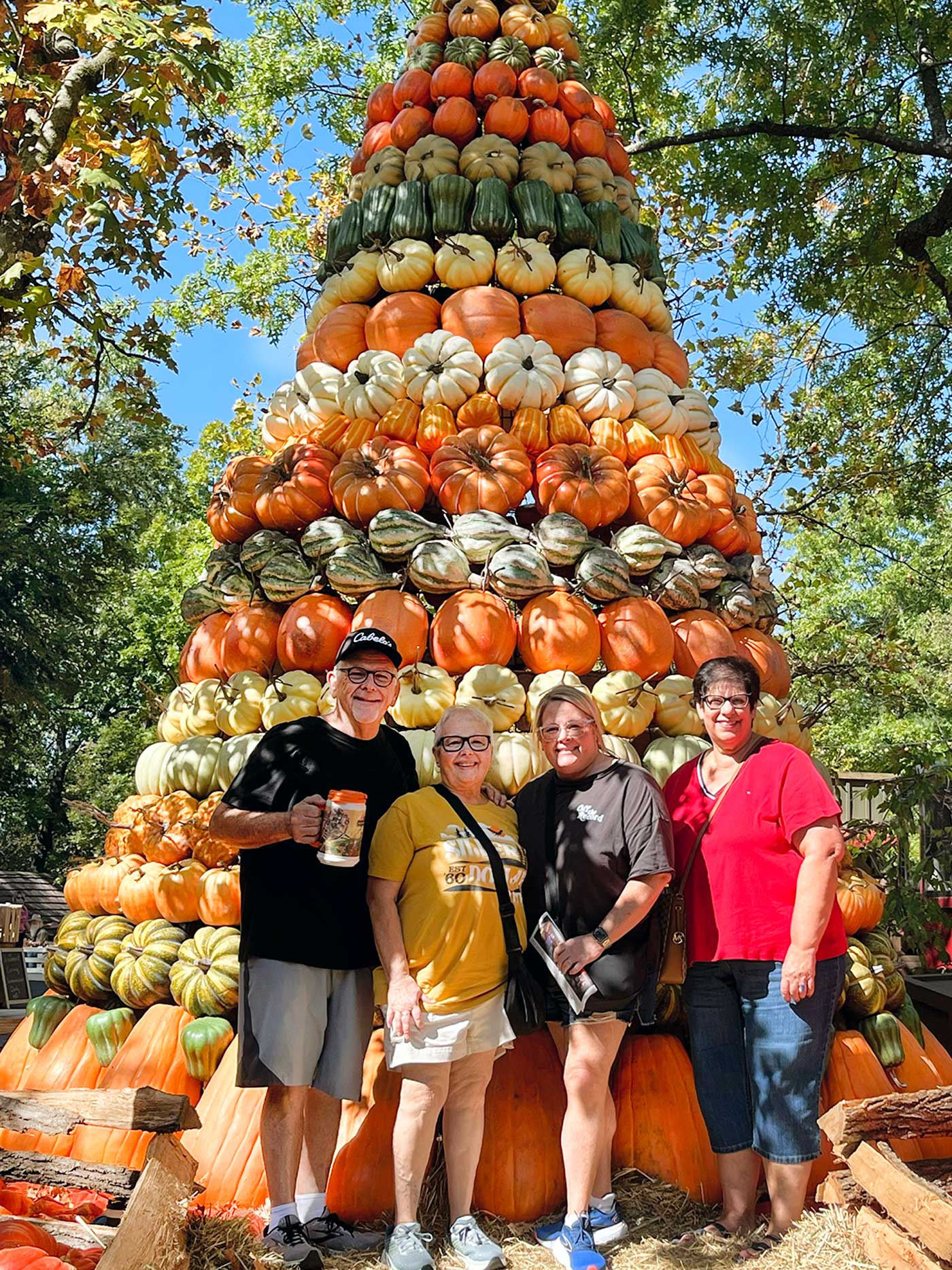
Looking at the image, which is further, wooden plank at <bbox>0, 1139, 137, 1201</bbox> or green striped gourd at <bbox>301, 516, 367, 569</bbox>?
green striped gourd at <bbox>301, 516, 367, 569</bbox>

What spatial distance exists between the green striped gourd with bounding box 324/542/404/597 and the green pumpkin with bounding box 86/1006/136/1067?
1967 millimetres

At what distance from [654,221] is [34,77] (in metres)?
7.99

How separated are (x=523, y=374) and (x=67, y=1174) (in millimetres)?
3751

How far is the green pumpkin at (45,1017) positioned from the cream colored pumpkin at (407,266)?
12.4 feet

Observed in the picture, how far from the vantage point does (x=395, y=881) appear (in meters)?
3.24

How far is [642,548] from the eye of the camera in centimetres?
477

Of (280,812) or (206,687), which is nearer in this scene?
(280,812)

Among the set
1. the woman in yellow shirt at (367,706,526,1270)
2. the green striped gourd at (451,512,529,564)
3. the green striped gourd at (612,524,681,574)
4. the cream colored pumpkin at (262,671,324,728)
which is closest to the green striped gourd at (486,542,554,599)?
the green striped gourd at (451,512,529,564)

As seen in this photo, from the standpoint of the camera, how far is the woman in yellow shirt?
3135mm

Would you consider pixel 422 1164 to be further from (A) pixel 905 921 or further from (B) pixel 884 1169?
(A) pixel 905 921

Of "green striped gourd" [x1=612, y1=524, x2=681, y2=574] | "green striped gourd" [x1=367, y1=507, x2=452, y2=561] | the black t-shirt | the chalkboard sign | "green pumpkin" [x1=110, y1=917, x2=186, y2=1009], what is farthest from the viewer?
the chalkboard sign

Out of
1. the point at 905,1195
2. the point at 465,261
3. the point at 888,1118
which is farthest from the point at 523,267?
the point at 905,1195

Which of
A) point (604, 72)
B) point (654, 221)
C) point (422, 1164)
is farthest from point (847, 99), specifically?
point (422, 1164)

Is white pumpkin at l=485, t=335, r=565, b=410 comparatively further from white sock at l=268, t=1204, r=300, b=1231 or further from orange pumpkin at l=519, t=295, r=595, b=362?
white sock at l=268, t=1204, r=300, b=1231
